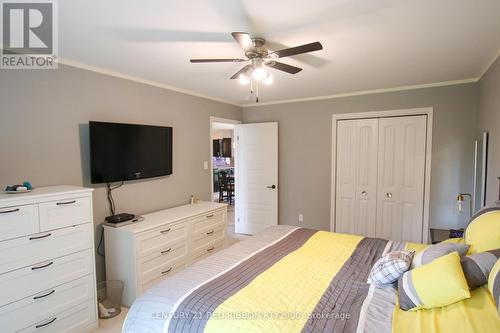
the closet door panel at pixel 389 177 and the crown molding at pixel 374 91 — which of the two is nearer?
the crown molding at pixel 374 91

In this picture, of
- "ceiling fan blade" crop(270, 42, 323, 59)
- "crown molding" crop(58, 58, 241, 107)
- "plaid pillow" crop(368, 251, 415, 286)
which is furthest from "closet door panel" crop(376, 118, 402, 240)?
"crown molding" crop(58, 58, 241, 107)

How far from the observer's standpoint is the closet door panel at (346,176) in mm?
4105

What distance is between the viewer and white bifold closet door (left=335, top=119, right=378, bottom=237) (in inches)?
157

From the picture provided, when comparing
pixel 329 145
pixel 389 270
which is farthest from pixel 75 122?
pixel 329 145

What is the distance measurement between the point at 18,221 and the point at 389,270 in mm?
2440

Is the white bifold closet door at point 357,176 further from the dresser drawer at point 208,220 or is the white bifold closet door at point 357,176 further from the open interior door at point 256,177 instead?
the dresser drawer at point 208,220

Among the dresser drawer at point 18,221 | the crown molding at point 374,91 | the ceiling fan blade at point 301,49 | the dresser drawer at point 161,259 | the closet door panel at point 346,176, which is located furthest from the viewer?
the closet door panel at point 346,176

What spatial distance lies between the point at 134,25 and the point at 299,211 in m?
3.63

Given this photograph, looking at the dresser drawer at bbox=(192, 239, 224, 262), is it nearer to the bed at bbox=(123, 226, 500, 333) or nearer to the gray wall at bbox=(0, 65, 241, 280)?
the gray wall at bbox=(0, 65, 241, 280)

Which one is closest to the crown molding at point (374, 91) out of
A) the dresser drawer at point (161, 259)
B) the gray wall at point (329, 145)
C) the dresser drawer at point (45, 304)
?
the gray wall at point (329, 145)

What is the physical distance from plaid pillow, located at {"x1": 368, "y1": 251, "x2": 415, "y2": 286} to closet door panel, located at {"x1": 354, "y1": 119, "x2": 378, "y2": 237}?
2535mm

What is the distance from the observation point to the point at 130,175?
295 centimetres

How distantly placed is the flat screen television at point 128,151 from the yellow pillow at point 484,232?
3009 millimetres

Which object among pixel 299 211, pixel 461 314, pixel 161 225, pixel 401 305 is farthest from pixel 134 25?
pixel 299 211
